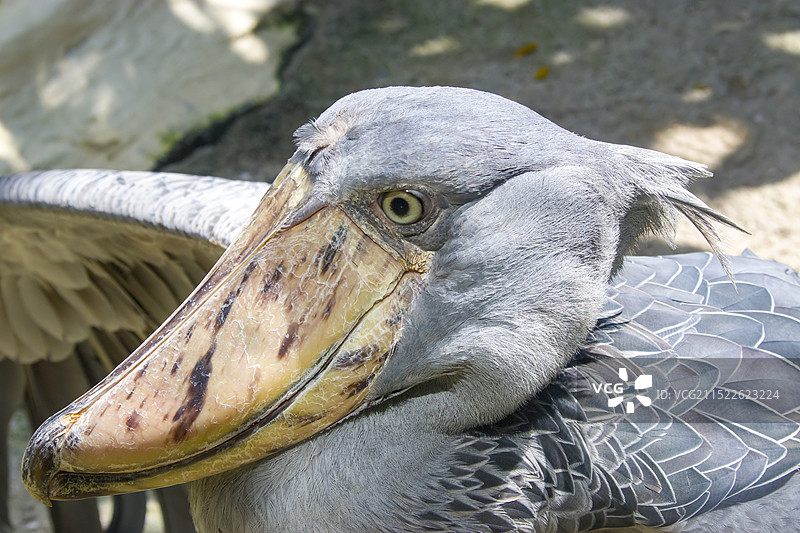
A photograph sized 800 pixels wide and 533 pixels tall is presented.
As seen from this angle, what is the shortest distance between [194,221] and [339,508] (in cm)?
84

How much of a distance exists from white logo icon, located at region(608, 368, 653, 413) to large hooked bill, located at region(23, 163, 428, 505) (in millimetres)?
450

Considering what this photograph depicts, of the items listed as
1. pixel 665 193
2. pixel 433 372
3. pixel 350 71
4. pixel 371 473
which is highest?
pixel 665 193

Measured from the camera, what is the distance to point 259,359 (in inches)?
48.3

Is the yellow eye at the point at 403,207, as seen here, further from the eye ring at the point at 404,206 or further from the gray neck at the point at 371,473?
the gray neck at the point at 371,473

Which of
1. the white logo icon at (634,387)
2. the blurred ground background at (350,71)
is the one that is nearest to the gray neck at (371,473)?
the white logo icon at (634,387)

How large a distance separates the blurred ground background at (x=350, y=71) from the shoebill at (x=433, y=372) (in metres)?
2.20

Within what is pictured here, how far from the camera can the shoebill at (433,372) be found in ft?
3.93

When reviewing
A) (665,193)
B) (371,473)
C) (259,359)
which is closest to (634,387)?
(665,193)

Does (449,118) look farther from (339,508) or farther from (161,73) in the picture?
(161,73)

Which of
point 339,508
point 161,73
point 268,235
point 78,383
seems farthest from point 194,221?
point 161,73

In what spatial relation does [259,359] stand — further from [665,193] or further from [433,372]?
[665,193]

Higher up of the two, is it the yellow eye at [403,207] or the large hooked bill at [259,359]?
the yellow eye at [403,207]

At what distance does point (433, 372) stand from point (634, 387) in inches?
16.2

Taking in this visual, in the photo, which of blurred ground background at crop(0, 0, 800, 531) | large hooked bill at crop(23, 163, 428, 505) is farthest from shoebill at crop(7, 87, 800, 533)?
blurred ground background at crop(0, 0, 800, 531)
